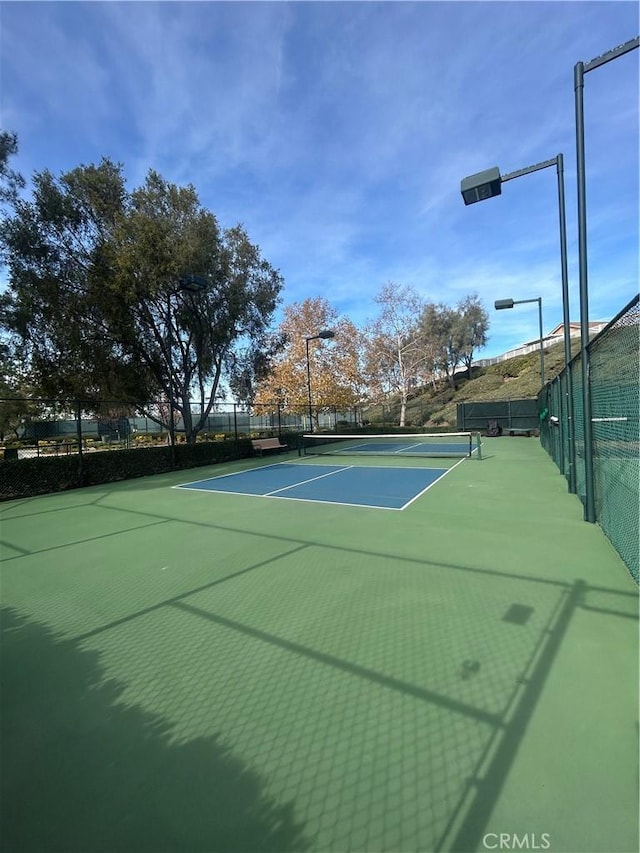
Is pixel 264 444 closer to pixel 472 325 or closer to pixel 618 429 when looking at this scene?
pixel 618 429

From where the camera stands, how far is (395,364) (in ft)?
99.6

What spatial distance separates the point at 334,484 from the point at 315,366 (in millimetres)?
17905

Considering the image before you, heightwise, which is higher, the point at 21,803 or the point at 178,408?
the point at 178,408

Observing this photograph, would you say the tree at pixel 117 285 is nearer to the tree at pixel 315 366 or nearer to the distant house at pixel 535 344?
the tree at pixel 315 366

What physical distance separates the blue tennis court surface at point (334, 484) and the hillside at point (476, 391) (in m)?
19.0

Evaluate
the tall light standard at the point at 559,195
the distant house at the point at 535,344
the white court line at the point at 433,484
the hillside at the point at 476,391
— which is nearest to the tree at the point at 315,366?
the hillside at the point at 476,391

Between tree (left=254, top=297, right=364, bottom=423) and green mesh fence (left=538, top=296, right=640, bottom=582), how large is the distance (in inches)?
615

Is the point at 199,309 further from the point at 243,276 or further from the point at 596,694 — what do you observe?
the point at 596,694

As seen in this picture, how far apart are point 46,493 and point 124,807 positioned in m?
9.82

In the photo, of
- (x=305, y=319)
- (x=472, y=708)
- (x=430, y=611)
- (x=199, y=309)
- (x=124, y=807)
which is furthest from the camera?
(x=305, y=319)

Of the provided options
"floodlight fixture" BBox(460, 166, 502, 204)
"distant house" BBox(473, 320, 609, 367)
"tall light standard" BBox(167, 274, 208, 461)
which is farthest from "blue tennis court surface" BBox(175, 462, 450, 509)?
"distant house" BBox(473, 320, 609, 367)

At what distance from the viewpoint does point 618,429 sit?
148 inches

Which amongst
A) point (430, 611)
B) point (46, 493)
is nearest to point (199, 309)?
point (46, 493)

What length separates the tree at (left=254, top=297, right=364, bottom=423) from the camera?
930 inches
